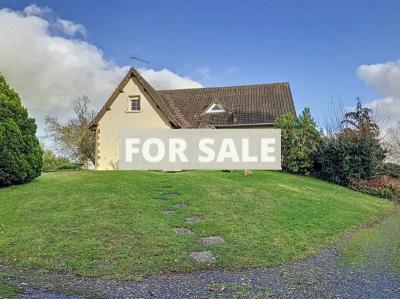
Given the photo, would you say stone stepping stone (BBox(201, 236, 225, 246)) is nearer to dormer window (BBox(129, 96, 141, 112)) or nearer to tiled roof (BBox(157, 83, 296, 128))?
tiled roof (BBox(157, 83, 296, 128))

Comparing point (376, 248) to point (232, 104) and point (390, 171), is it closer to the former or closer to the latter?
point (390, 171)

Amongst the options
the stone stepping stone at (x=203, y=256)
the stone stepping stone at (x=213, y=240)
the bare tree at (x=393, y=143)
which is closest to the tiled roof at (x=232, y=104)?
the bare tree at (x=393, y=143)

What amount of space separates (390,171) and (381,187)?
490cm

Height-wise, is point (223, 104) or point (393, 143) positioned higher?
point (223, 104)

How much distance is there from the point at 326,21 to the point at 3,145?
1699 centimetres

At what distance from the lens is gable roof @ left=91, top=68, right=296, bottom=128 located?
2841cm

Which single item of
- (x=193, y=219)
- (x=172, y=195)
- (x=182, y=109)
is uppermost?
(x=182, y=109)

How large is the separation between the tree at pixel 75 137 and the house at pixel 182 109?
35.1 feet

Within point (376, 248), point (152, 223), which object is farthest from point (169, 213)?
point (376, 248)

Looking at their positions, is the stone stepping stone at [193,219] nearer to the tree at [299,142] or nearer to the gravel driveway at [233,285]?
the gravel driveway at [233,285]

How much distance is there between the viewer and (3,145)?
16922mm

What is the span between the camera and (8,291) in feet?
21.4

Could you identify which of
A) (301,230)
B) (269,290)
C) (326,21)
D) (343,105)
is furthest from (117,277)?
(343,105)

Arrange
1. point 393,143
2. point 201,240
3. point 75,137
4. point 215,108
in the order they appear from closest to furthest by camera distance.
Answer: point 201,240
point 215,108
point 393,143
point 75,137
